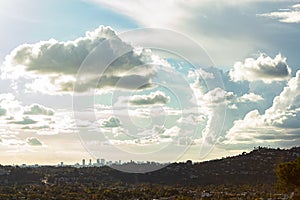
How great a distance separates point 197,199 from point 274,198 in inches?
1327

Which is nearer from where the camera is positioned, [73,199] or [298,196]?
[298,196]

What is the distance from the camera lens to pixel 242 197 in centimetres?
18350

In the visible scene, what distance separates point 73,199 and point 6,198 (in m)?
25.9

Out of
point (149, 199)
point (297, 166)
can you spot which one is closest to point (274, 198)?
point (297, 166)

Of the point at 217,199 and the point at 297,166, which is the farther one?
the point at 217,199

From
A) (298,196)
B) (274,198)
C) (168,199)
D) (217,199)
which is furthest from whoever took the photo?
(168,199)

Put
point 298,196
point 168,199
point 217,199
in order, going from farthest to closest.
→ 1. point 168,199
2. point 217,199
3. point 298,196

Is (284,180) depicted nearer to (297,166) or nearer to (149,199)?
(297,166)

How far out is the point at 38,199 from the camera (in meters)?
200

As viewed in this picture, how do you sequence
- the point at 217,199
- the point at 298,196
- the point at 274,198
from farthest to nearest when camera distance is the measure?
the point at 217,199 < the point at 274,198 < the point at 298,196

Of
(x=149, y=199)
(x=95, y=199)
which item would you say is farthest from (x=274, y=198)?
(x=95, y=199)

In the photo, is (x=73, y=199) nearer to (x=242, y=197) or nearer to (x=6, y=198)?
(x=6, y=198)

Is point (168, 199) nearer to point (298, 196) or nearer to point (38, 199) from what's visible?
point (38, 199)

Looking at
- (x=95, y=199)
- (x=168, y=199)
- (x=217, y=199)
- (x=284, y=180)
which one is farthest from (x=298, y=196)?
(x=95, y=199)
